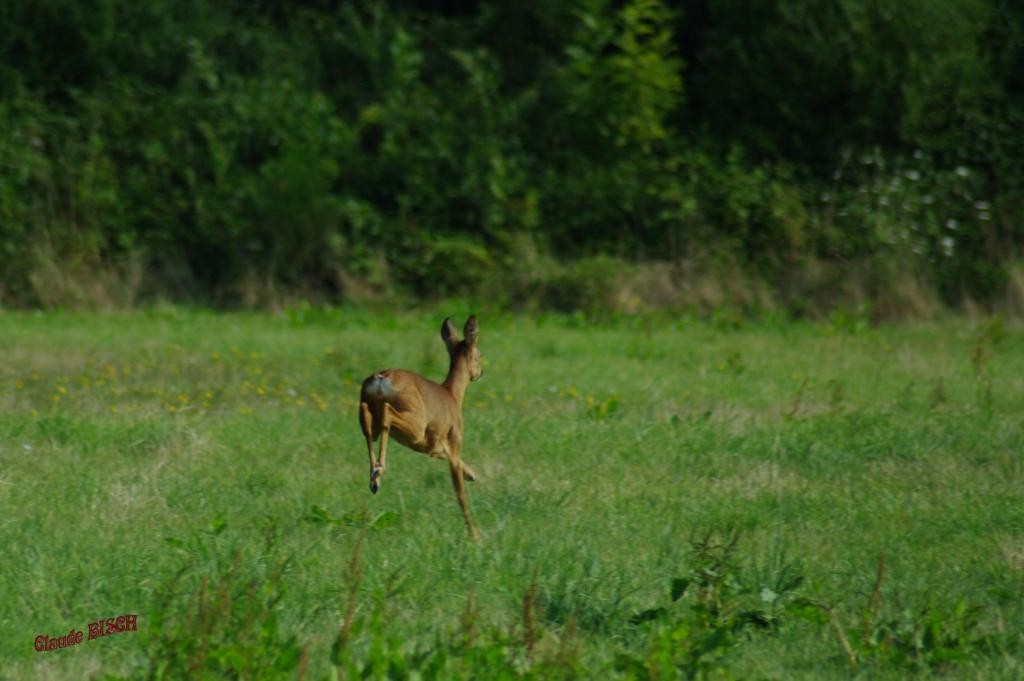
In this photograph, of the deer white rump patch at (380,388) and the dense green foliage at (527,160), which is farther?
the dense green foliage at (527,160)

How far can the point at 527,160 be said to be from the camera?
20.5m

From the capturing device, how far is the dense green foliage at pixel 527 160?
61.4 ft

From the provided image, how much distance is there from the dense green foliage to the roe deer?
10.4 meters

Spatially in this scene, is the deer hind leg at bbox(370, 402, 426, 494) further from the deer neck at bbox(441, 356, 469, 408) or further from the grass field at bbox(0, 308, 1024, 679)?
the deer neck at bbox(441, 356, 469, 408)

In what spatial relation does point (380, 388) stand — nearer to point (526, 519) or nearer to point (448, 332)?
point (448, 332)

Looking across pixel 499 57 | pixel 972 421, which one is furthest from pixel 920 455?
pixel 499 57

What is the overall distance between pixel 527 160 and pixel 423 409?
1371 centimetres

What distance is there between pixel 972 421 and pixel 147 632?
6.59 metres

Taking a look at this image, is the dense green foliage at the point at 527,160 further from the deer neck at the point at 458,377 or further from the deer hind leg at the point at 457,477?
the deer hind leg at the point at 457,477

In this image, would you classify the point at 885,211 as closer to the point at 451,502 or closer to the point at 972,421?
the point at 972,421

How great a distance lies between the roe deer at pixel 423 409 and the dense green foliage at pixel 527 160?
10.4 m

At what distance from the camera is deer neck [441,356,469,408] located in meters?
7.68

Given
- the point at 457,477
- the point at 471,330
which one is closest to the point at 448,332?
the point at 471,330

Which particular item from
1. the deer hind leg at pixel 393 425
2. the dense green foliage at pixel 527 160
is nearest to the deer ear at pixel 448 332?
the deer hind leg at pixel 393 425
